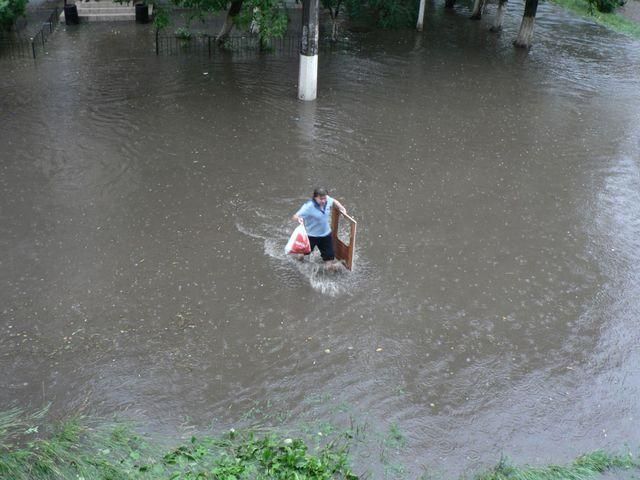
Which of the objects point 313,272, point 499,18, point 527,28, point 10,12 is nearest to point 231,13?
point 10,12

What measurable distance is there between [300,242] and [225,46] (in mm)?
13192

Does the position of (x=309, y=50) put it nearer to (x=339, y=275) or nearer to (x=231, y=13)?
(x=231, y=13)

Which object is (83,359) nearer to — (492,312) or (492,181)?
(492,312)

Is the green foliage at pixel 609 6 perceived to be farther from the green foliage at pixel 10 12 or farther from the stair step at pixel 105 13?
the green foliage at pixel 10 12

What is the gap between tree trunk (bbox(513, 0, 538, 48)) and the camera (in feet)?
72.2

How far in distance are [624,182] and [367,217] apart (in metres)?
5.43

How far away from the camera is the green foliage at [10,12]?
1911 centimetres

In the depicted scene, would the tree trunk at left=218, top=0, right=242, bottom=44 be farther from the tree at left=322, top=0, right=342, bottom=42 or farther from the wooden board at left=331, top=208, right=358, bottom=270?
the wooden board at left=331, top=208, right=358, bottom=270

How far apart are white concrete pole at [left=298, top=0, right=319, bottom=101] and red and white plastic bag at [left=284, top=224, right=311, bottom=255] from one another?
804 centimetres

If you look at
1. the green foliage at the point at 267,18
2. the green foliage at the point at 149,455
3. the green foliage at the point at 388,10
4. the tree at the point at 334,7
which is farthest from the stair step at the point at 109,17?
the green foliage at the point at 149,455

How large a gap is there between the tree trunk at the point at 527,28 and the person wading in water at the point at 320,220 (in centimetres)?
1582

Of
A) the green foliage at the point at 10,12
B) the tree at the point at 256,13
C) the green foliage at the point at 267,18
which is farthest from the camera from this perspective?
the green foliage at the point at 10,12

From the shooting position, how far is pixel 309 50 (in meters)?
16.0

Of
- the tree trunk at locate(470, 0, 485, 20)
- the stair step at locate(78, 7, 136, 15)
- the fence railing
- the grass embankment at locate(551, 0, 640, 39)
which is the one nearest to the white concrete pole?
the fence railing
